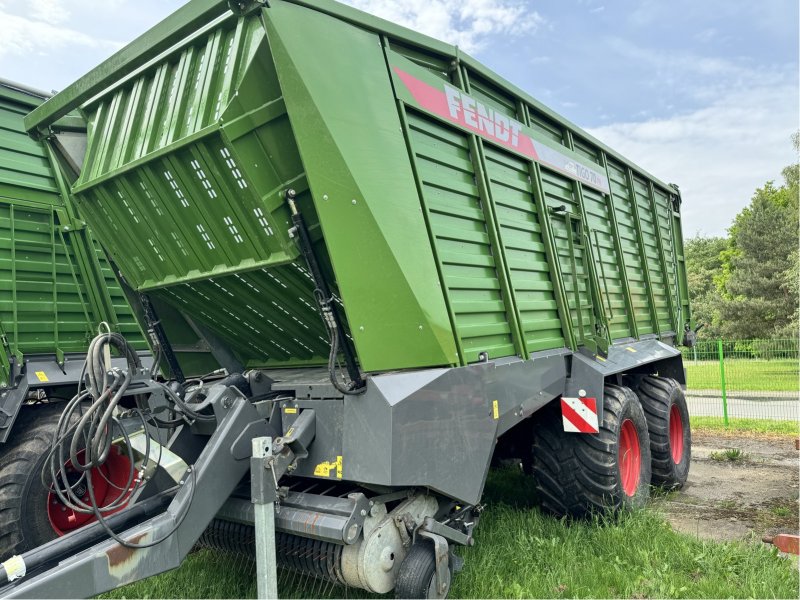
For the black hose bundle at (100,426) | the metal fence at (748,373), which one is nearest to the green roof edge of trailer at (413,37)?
the black hose bundle at (100,426)

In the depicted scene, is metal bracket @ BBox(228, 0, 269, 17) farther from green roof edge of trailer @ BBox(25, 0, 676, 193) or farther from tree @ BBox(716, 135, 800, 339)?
tree @ BBox(716, 135, 800, 339)

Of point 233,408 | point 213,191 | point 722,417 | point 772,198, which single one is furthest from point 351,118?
point 772,198

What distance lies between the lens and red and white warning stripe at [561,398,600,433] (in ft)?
13.7

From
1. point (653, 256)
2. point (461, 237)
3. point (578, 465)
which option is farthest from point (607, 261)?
point (461, 237)

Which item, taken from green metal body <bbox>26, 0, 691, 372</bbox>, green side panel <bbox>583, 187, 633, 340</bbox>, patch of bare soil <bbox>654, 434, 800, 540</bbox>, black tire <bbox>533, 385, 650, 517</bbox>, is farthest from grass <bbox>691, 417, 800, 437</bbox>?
green metal body <bbox>26, 0, 691, 372</bbox>

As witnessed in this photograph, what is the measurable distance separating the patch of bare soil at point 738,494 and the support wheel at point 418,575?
2.62 metres

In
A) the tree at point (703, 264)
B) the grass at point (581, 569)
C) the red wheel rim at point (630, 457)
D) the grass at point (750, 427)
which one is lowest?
the grass at point (750, 427)

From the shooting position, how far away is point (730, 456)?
7.62m

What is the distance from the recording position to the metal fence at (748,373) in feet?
39.6

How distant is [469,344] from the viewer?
3.30 metres

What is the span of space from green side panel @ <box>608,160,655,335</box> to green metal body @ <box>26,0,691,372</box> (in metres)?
1.66

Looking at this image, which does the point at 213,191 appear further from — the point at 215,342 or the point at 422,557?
the point at 422,557

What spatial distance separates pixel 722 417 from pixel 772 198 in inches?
1118

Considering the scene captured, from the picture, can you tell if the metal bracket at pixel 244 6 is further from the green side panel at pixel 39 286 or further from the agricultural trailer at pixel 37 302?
the green side panel at pixel 39 286
